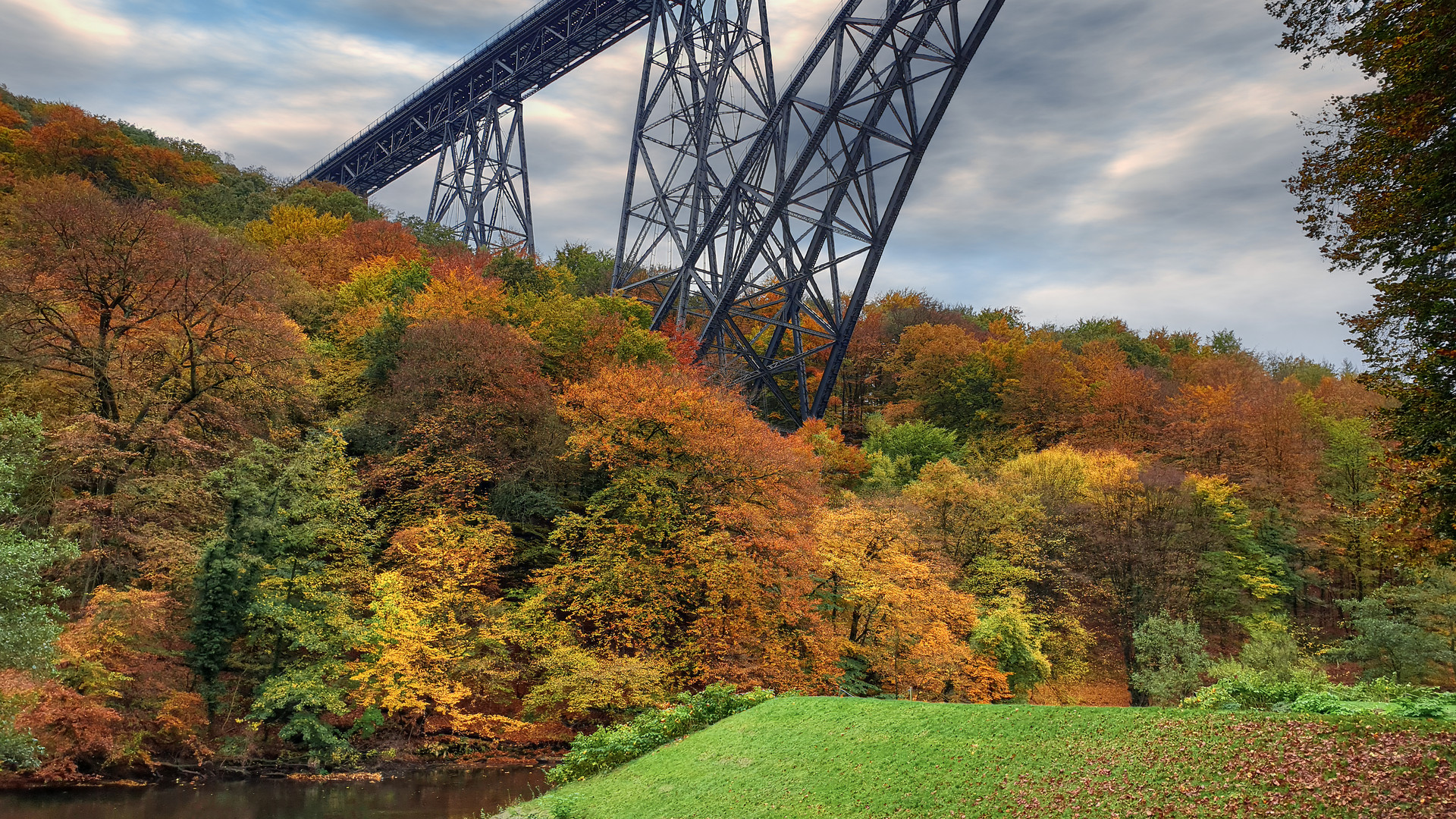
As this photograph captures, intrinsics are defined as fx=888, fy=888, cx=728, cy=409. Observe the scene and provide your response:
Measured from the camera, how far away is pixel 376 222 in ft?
141

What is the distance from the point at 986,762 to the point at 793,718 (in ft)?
15.4

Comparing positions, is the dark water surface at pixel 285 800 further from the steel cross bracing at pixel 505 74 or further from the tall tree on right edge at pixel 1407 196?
the steel cross bracing at pixel 505 74

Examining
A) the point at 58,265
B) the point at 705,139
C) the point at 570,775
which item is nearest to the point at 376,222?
the point at 705,139

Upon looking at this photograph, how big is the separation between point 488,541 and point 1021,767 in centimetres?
1545

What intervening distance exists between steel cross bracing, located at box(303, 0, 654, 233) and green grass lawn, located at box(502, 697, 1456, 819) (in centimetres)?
3177

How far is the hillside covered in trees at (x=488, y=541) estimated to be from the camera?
19.7m

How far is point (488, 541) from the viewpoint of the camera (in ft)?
75.0

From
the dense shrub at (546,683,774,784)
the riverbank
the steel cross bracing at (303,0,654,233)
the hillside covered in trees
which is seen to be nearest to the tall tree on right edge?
the hillside covered in trees

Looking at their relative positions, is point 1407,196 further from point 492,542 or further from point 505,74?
point 505,74

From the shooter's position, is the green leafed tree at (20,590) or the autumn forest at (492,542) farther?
the autumn forest at (492,542)

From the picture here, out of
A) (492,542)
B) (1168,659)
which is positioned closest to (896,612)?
(1168,659)

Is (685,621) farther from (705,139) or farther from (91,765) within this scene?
(705,139)

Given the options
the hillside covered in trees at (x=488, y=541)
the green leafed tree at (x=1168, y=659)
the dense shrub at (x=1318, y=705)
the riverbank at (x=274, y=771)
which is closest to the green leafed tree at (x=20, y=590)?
the hillside covered in trees at (x=488, y=541)

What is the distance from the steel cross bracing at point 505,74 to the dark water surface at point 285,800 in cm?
3056
